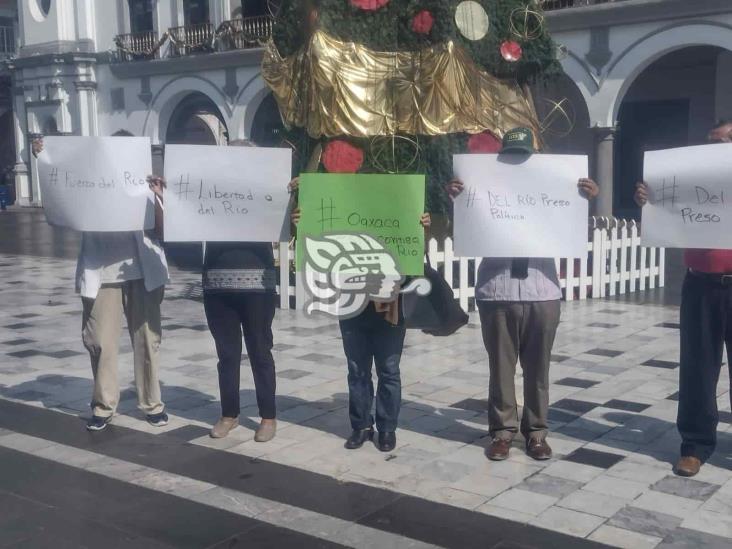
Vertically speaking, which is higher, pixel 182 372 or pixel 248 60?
pixel 248 60

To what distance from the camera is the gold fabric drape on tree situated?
600 centimetres

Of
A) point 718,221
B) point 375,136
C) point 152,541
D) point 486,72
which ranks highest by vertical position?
point 486,72

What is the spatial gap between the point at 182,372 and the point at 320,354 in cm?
125

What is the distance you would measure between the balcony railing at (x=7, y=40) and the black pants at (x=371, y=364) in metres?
35.1

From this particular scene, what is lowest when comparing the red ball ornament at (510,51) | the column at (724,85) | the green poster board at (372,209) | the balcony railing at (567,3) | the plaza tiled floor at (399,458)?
the plaza tiled floor at (399,458)

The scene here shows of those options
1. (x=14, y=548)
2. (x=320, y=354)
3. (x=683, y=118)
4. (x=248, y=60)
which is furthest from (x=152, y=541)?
(x=248, y=60)

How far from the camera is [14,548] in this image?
411cm

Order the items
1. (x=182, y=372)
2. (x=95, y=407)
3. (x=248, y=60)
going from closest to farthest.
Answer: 1. (x=95, y=407)
2. (x=182, y=372)
3. (x=248, y=60)

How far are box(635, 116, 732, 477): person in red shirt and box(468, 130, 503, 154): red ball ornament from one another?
6.17 ft

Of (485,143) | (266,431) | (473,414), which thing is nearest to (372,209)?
(266,431)

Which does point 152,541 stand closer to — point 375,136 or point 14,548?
point 14,548

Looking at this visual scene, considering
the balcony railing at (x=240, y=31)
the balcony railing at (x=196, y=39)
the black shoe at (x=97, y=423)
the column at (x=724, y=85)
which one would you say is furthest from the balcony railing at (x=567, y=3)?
the black shoe at (x=97, y=423)

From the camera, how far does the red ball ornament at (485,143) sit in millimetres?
6801

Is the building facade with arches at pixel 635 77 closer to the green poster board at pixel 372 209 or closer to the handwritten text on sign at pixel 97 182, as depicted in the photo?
the green poster board at pixel 372 209
